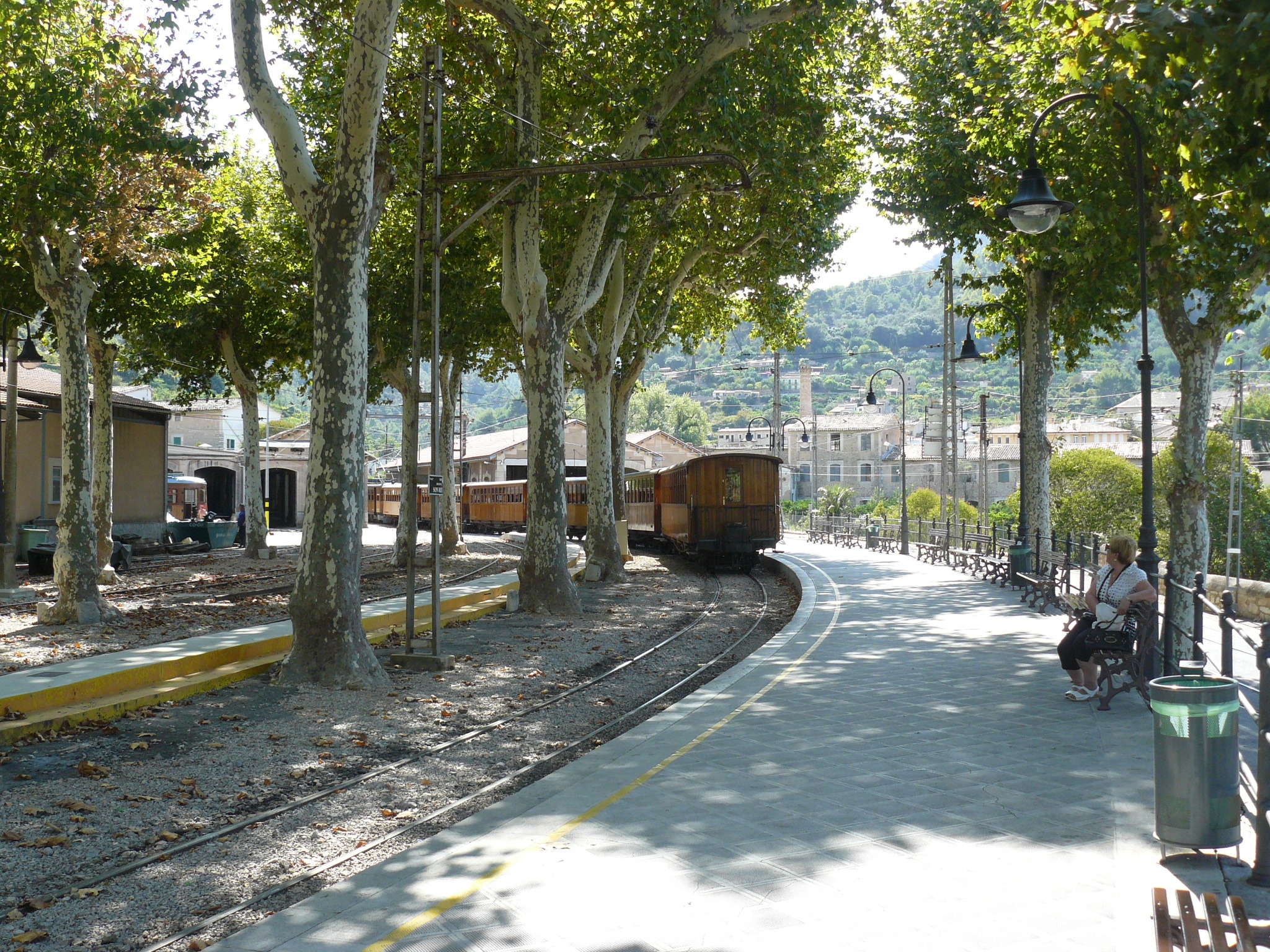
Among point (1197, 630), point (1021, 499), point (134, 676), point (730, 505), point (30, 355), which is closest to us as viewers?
point (1197, 630)

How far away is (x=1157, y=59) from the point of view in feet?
16.4

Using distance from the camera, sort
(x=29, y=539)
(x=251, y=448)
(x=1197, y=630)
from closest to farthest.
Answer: (x=1197, y=630) → (x=29, y=539) → (x=251, y=448)

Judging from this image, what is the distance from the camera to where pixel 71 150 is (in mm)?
16109

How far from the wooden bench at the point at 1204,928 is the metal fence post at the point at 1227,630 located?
2082 millimetres

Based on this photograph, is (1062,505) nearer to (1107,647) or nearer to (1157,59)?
(1107,647)

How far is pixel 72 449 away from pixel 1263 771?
15.4 m

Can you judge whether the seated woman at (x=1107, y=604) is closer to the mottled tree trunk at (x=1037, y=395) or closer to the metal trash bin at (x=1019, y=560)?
the metal trash bin at (x=1019, y=560)

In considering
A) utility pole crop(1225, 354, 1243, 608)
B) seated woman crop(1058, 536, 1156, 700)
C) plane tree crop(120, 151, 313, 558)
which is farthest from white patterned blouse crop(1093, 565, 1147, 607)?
utility pole crop(1225, 354, 1243, 608)

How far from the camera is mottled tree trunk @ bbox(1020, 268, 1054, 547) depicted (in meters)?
22.1

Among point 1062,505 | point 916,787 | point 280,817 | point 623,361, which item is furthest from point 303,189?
point 1062,505

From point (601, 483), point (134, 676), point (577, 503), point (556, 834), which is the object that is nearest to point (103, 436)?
point (601, 483)

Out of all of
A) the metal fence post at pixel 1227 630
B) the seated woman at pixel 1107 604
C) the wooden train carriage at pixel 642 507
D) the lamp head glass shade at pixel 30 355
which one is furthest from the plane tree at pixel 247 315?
the metal fence post at pixel 1227 630

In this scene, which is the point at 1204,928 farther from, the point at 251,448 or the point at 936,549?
the point at 936,549

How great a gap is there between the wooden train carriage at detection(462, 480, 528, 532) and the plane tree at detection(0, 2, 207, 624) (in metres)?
31.0
